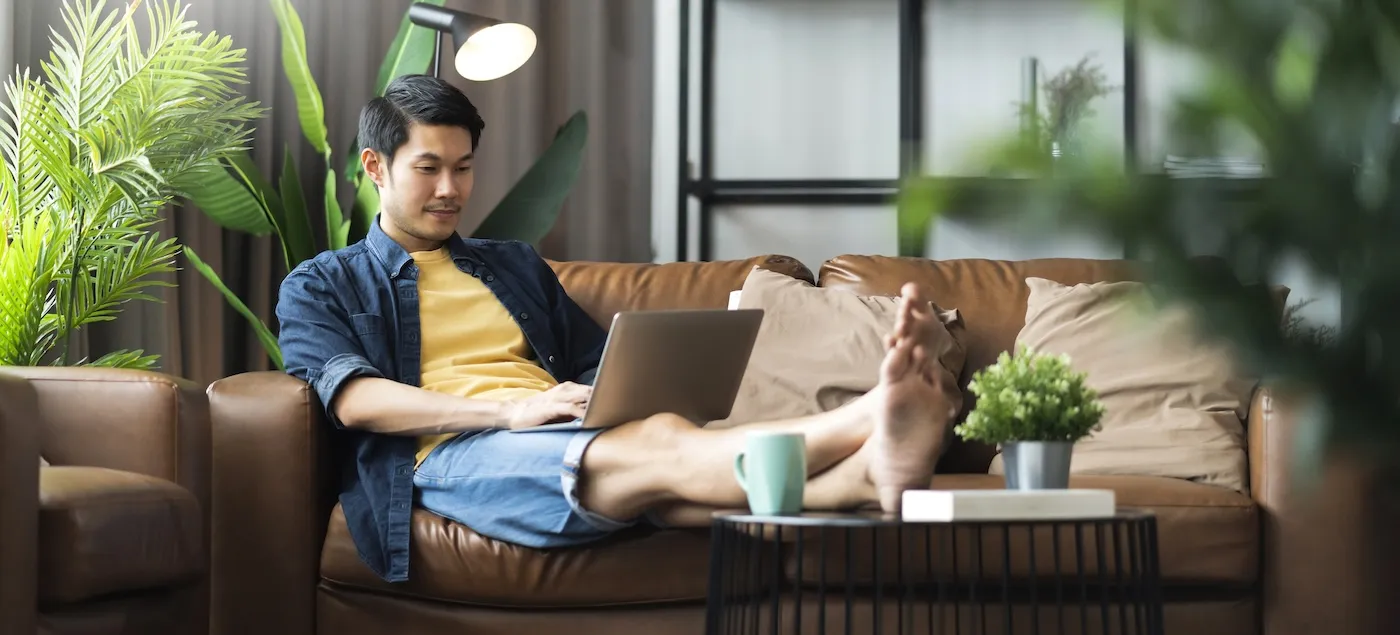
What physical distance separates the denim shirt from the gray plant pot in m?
0.87

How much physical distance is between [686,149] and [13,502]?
213cm

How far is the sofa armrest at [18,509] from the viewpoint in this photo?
59.7 inches

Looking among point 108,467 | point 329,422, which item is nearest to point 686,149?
point 329,422

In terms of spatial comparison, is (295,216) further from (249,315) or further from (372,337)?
(372,337)

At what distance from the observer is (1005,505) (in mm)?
1330

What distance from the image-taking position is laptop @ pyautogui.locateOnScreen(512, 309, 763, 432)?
5.60 feet

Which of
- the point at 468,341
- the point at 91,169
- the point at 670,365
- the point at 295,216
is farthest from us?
the point at 295,216

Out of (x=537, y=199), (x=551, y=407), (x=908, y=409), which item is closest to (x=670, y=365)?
(x=551, y=407)

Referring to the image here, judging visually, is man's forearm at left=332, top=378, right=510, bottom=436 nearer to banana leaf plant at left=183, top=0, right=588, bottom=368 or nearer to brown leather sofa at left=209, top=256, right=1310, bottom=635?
brown leather sofa at left=209, top=256, right=1310, bottom=635

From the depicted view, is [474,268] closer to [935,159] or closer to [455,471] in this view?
[455,471]

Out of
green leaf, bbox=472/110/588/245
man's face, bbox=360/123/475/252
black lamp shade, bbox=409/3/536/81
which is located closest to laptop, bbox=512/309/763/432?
man's face, bbox=360/123/475/252

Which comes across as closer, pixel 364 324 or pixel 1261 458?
pixel 1261 458

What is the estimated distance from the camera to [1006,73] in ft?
11.3

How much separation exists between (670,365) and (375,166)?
79cm
